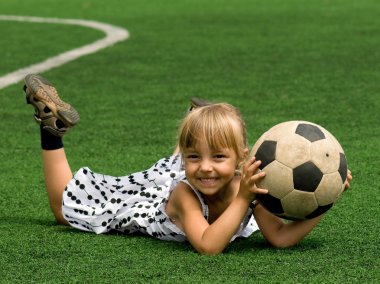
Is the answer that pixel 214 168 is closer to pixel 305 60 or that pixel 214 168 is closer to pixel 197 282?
pixel 197 282

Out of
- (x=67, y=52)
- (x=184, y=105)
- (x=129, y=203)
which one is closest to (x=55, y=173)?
(x=129, y=203)

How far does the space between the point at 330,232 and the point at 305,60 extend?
7.80 m

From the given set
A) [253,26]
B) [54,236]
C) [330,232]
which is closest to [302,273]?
[330,232]

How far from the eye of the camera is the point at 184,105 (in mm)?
10672

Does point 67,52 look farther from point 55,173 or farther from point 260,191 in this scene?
point 260,191

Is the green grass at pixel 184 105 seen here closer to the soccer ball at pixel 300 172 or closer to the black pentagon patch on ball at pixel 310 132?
the soccer ball at pixel 300 172

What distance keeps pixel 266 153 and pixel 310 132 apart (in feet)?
0.79

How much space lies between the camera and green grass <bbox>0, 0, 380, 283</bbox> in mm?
5383

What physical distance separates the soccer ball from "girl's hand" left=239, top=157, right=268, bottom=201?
0.11 ft

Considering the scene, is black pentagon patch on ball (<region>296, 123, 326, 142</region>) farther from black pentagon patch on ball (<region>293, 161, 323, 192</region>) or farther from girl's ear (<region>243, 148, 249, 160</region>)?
girl's ear (<region>243, 148, 249, 160</region>)

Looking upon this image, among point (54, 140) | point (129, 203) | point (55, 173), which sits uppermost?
point (54, 140)

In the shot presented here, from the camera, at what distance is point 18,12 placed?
2072 centimetres

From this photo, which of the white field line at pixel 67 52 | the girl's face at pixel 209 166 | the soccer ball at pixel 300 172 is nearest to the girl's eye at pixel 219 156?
the girl's face at pixel 209 166

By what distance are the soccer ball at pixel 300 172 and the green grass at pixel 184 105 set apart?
0.80ft
